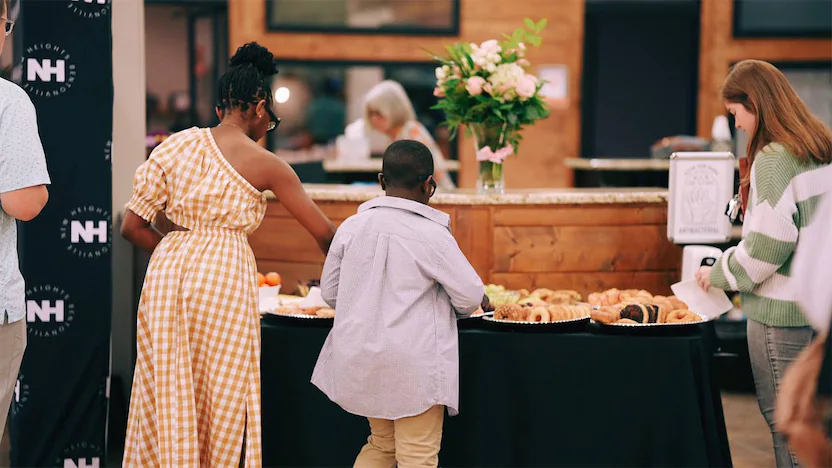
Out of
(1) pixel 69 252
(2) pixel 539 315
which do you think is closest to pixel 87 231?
(1) pixel 69 252

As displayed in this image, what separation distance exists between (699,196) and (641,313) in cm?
94

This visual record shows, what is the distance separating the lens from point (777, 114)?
3.24 metres

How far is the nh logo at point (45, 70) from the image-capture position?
3656 millimetres

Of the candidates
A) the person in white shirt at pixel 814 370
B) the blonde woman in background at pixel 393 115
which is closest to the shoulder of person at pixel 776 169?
the person in white shirt at pixel 814 370

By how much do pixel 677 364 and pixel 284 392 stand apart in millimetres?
1512

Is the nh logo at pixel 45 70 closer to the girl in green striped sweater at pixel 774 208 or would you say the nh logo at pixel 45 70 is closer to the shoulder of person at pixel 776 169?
the girl in green striped sweater at pixel 774 208

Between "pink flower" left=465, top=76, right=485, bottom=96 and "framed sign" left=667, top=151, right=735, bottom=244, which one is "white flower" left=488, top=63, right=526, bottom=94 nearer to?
"pink flower" left=465, top=76, right=485, bottom=96

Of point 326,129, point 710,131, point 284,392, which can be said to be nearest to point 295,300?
point 284,392

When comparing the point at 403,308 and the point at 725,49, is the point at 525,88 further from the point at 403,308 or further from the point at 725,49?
the point at 725,49

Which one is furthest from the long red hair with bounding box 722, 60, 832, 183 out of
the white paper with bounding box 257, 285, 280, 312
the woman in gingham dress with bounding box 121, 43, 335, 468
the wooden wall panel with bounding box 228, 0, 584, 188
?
the wooden wall panel with bounding box 228, 0, 584, 188

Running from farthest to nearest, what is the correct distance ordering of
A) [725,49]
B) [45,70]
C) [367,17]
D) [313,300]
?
[725,49] < [367,17] < [313,300] < [45,70]

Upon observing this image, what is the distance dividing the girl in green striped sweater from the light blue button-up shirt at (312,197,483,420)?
38.8 inches

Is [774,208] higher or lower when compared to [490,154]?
lower

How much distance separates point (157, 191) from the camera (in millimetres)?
3191
